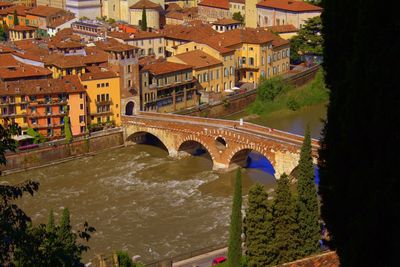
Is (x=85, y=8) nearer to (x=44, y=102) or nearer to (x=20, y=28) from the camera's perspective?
(x=20, y=28)

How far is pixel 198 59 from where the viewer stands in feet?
137

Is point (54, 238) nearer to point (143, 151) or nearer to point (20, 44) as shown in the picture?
point (143, 151)

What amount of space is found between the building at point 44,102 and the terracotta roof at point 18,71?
47 millimetres

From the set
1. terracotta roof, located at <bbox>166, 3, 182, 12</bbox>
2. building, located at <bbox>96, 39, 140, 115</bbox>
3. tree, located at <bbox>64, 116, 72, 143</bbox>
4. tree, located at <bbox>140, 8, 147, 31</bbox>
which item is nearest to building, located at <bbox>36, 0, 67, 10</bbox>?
terracotta roof, located at <bbox>166, 3, 182, 12</bbox>

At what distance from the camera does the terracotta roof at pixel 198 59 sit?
134ft

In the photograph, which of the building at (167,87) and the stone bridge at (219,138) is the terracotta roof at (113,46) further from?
the stone bridge at (219,138)

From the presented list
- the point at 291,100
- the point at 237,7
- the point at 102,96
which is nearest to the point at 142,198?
the point at 102,96

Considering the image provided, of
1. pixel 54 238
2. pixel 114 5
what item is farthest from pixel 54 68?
pixel 54 238

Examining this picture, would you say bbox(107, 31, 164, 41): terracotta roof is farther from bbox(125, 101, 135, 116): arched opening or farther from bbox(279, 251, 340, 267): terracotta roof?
bbox(279, 251, 340, 267): terracotta roof

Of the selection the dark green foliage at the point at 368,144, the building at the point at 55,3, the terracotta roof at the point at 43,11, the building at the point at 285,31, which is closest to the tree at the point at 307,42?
the building at the point at 285,31

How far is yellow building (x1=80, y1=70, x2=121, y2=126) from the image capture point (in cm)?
3609

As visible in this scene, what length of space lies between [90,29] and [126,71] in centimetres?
1335

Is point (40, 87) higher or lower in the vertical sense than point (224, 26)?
lower

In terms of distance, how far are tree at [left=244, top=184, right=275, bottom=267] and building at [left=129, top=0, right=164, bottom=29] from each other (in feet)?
115
